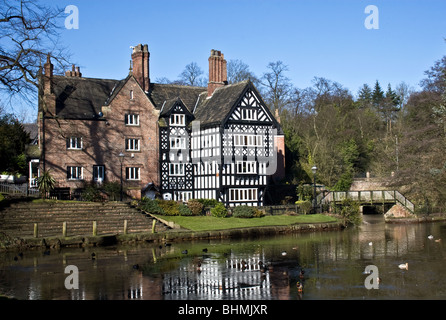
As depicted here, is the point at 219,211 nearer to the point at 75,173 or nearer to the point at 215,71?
the point at 75,173

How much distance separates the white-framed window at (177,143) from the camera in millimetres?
50406

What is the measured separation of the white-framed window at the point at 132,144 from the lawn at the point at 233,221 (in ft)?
36.2

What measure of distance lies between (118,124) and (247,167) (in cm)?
1206

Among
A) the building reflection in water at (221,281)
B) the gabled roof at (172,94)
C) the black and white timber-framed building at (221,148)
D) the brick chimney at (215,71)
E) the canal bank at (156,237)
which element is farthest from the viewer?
the brick chimney at (215,71)

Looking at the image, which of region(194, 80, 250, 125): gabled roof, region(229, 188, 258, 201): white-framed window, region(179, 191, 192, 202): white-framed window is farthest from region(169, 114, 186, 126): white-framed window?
region(229, 188, 258, 201): white-framed window

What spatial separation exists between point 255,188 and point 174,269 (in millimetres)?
25280

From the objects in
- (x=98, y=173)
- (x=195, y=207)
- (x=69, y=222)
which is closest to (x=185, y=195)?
(x=98, y=173)

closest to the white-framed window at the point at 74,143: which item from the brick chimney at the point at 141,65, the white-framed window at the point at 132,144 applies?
the white-framed window at the point at 132,144

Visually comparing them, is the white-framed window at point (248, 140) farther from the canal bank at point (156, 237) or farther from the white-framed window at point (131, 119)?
the canal bank at point (156, 237)

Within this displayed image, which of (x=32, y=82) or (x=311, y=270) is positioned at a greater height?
(x=32, y=82)
